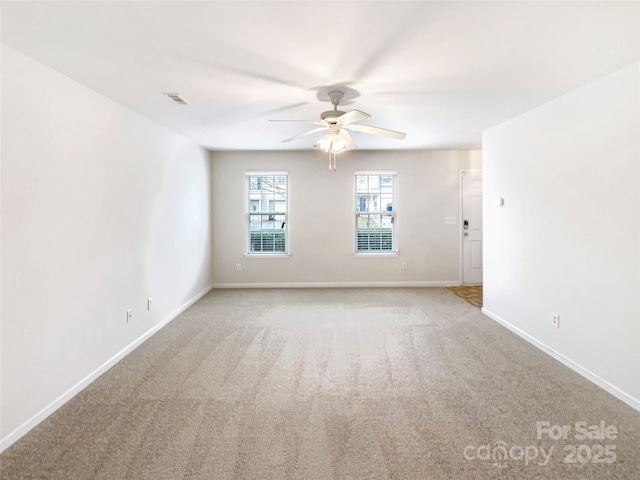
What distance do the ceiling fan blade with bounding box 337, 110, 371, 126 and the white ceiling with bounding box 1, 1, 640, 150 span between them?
244 millimetres

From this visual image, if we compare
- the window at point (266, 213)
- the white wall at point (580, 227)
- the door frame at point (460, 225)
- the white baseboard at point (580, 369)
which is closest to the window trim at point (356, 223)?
the door frame at point (460, 225)

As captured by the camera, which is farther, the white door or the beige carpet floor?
the white door

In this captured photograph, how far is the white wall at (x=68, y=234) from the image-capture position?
2.05 m

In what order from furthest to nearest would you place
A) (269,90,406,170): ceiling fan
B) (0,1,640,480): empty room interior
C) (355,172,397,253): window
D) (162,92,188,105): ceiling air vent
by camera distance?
(355,172,397,253): window → (162,92,188,105): ceiling air vent → (269,90,406,170): ceiling fan → (0,1,640,480): empty room interior

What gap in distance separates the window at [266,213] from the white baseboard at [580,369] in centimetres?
374

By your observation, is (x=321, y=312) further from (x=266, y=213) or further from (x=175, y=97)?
(x=175, y=97)

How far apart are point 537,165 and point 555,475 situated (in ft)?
8.84

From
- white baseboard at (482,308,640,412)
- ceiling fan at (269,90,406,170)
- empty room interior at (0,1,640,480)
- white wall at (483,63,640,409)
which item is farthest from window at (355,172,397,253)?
ceiling fan at (269,90,406,170)

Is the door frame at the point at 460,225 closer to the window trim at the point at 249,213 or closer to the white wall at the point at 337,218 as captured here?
the white wall at the point at 337,218

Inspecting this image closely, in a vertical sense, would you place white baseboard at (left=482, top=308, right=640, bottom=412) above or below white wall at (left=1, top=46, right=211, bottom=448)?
below

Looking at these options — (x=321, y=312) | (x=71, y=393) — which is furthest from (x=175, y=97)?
(x=321, y=312)

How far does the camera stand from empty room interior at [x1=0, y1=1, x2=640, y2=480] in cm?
183

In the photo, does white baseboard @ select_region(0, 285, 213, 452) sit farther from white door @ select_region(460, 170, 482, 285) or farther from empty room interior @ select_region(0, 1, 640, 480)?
white door @ select_region(460, 170, 482, 285)

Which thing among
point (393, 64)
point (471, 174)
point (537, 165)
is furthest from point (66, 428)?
point (471, 174)
